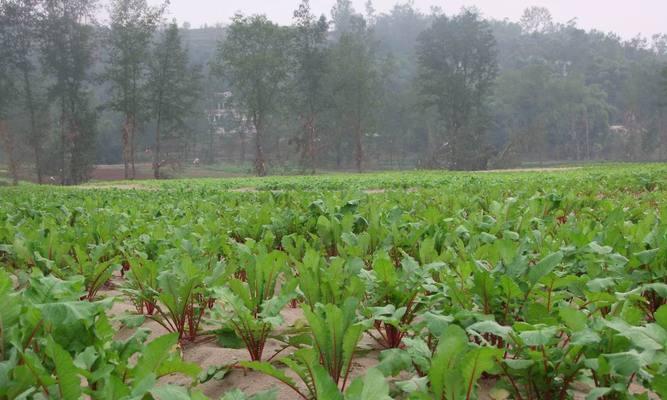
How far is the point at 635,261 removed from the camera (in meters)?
2.37

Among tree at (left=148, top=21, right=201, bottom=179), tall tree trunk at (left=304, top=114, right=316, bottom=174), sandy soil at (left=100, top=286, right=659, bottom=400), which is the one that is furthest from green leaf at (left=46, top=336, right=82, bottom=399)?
tall tree trunk at (left=304, top=114, right=316, bottom=174)

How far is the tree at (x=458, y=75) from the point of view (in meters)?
48.7

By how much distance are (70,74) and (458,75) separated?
1329 inches

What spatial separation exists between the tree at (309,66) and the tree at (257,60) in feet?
6.62

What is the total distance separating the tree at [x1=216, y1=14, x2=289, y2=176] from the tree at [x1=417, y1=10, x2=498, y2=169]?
47.3 ft

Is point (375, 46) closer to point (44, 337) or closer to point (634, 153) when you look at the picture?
point (634, 153)

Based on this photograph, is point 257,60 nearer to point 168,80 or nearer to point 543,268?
point 168,80

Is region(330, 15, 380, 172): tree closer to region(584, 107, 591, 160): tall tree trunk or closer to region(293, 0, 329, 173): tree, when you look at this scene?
region(293, 0, 329, 173): tree

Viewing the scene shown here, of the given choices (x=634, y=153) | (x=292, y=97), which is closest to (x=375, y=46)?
(x=292, y=97)

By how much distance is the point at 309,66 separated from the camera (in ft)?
154

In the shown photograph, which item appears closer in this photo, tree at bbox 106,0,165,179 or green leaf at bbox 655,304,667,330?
green leaf at bbox 655,304,667,330

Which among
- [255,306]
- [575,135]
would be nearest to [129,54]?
[255,306]

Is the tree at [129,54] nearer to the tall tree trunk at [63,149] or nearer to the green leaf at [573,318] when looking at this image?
the tall tree trunk at [63,149]

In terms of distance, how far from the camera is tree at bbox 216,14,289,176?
145ft
